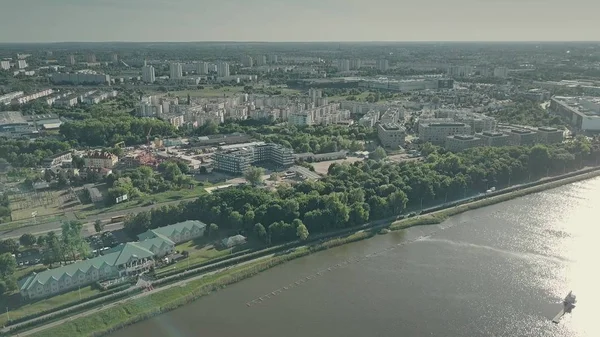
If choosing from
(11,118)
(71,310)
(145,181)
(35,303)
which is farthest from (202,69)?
(71,310)

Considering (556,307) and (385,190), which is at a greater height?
(385,190)

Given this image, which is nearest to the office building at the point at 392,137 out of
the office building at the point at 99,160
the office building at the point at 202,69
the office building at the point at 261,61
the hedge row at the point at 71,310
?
the office building at the point at 99,160

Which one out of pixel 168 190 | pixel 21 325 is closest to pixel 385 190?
pixel 168 190

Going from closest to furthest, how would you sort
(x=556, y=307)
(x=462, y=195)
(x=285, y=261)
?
(x=556, y=307) < (x=285, y=261) < (x=462, y=195)

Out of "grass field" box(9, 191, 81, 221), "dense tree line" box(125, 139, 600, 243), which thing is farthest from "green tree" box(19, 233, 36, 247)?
"grass field" box(9, 191, 81, 221)

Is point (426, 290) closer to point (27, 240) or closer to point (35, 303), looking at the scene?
point (35, 303)

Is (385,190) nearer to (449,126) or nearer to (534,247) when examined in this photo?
(534,247)

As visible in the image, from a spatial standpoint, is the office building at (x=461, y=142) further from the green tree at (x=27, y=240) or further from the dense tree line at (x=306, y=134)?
the green tree at (x=27, y=240)
